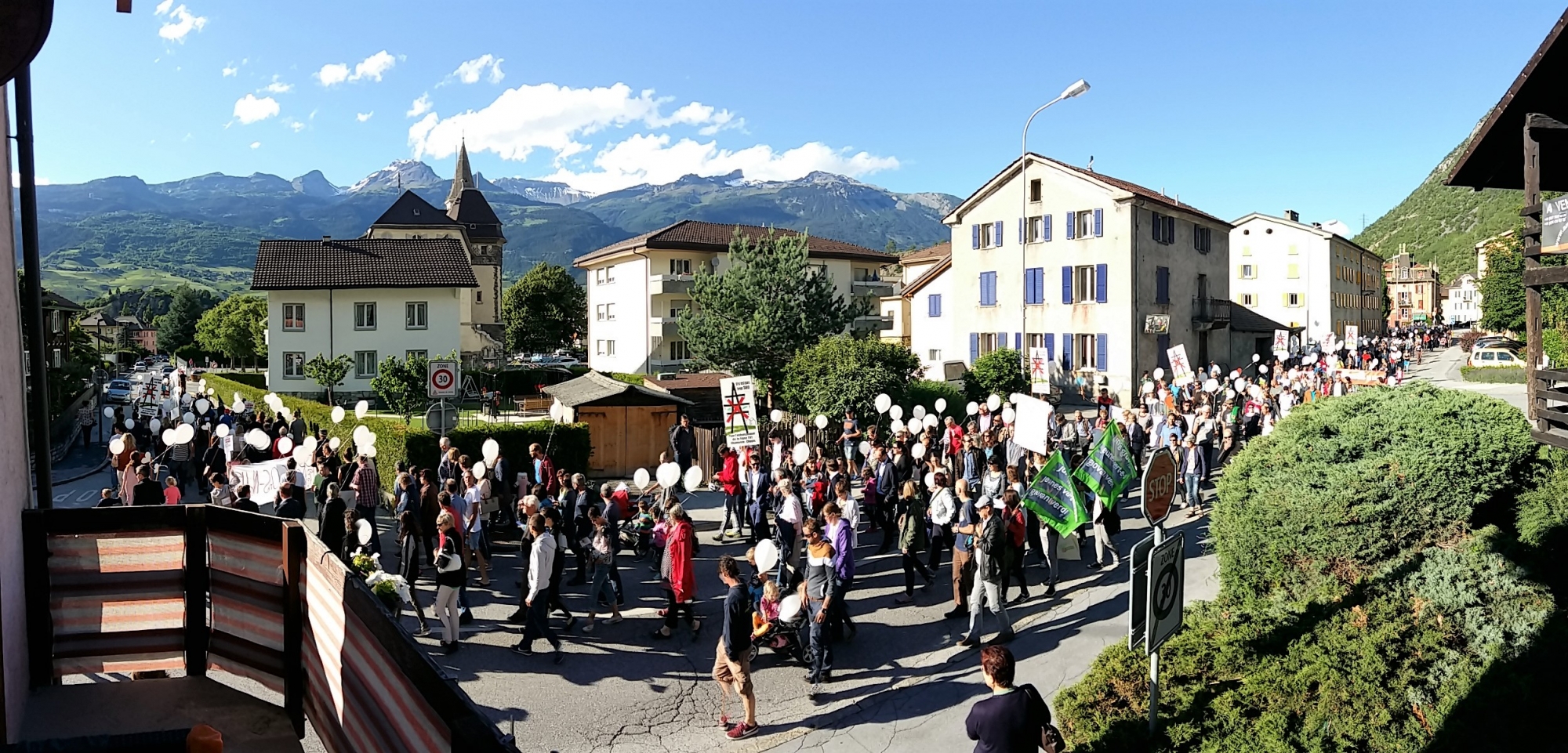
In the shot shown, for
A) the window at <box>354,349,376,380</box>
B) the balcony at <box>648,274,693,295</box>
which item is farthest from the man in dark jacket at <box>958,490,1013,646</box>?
the window at <box>354,349,376,380</box>

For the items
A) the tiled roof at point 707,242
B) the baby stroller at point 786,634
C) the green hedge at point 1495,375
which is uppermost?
the tiled roof at point 707,242

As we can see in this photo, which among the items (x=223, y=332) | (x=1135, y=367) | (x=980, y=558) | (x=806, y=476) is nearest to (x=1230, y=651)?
(x=980, y=558)

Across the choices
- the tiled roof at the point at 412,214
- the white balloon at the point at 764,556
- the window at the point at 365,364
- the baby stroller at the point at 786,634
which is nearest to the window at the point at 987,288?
the window at the point at 365,364

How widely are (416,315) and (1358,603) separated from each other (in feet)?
147

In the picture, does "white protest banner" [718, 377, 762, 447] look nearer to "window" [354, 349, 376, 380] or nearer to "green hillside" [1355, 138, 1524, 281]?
"window" [354, 349, 376, 380]

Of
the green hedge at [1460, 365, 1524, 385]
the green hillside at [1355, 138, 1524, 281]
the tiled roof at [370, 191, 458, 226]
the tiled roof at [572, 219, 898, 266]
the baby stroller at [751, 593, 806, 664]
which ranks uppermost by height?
the green hillside at [1355, 138, 1524, 281]

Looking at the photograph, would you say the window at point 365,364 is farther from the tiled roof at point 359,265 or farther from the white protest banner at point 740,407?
the white protest banner at point 740,407

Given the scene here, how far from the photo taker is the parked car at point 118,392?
4347 cm

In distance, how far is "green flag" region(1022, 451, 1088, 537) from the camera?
10750 millimetres

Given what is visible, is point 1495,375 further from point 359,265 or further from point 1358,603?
point 359,265

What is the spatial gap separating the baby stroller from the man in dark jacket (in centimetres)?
191

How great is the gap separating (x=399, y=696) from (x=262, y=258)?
49016 millimetres

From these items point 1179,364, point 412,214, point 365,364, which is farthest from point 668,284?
point 412,214

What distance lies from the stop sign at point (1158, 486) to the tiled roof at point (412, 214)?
82.1m
